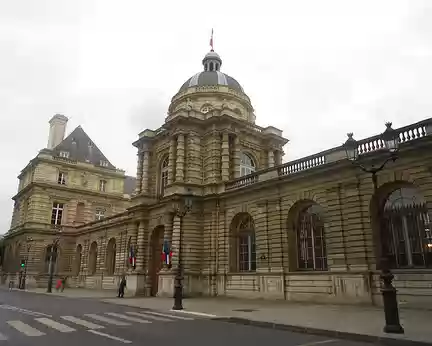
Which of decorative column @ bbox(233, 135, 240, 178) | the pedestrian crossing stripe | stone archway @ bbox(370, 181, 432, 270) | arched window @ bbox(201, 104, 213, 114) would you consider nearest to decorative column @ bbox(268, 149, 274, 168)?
decorative column @ bbox(233, 135, 240, 178)

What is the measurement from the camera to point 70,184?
1889 inches

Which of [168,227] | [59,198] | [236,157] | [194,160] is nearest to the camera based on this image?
[168,227]

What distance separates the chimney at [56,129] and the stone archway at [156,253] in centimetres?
3132

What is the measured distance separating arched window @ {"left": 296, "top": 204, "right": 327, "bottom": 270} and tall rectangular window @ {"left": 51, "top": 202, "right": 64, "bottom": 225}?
3513 cm

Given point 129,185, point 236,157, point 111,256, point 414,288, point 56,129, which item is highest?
point 56,129

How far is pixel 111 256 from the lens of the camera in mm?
39031

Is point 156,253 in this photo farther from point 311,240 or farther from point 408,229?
point 408,229

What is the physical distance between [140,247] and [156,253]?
1.37m

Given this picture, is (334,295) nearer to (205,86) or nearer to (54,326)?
(54,326)

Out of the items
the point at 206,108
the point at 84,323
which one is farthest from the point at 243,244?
the point at 84,323

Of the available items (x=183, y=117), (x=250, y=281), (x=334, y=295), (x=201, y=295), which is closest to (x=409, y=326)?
(x=334, y=295)

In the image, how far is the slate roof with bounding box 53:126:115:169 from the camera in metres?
50.9

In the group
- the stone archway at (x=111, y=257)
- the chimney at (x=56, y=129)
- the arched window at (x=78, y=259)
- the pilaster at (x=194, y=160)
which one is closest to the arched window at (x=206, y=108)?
the pilaster at (x=194, y=160)

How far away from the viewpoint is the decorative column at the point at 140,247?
94.8ft
